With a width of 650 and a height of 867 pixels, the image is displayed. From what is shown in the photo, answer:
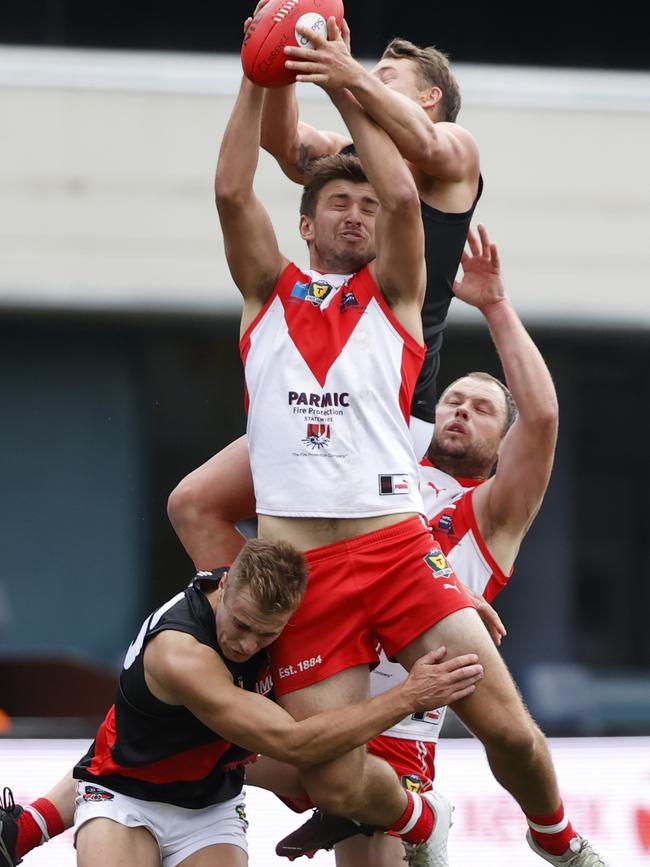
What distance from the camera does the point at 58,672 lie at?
11.7 m

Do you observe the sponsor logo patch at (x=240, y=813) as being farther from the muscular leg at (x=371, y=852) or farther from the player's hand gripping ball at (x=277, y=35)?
the player's hand gripping ball at (x=277, y=35)

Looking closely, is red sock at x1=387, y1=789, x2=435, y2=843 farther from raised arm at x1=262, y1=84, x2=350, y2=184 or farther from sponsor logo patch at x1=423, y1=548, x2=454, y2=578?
raised arm at x1=262, y1=84, x2=350, y2=184

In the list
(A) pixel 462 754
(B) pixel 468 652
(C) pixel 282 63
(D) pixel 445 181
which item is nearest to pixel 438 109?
(D) pixel 445 181

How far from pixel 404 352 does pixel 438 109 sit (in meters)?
1.01

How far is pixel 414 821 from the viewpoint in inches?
211

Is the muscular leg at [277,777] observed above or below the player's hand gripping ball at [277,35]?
below

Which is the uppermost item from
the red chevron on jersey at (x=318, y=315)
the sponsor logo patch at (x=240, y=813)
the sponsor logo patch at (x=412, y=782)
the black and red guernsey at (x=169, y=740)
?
the red chevron on jersey at (x=318, y=315)

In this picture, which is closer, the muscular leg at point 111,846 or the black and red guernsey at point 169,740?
the black and red guernsey at point 169,740

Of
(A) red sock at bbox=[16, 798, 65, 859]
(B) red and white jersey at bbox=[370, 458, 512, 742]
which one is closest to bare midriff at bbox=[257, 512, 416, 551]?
(B) red and white jersey at bbox=[370, 458, 512, 742]

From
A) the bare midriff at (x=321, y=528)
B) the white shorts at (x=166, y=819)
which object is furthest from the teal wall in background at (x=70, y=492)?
the bare midriff at (x=321, y=528)

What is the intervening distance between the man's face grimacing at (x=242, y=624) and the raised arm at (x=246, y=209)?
89 cm

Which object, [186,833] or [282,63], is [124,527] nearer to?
[186,833]

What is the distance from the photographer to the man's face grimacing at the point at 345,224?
492 centimetres

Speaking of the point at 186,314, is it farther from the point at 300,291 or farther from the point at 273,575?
the point at 273,575
